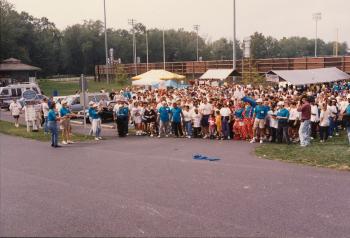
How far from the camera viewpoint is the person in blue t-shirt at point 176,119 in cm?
2036

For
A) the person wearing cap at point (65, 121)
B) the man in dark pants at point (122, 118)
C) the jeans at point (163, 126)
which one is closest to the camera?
the person wearing cap at point (65, 121)

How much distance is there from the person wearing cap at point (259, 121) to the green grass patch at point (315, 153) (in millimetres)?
884

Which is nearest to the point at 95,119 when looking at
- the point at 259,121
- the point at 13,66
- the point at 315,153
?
the point at 259,121

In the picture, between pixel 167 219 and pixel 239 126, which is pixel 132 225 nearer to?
pixel 167 219

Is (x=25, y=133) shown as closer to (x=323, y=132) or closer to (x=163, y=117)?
(x=163, y=117)

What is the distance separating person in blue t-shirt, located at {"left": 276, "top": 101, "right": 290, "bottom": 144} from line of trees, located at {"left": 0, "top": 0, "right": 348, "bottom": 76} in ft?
150

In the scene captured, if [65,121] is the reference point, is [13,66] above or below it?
above

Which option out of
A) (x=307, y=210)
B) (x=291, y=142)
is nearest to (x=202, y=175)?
(x=307, y=210)

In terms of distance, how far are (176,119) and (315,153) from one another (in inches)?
295

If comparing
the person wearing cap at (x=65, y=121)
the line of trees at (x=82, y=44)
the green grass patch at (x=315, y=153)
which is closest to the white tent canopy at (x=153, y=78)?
the person wearing cap at (x=65, y=121)

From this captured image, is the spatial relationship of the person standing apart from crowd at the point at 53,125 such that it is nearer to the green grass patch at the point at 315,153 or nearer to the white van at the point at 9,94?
the green grass patch at the point at 315,153

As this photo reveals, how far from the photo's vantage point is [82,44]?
102750 millimetres

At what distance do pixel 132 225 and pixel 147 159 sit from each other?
22.1 feet

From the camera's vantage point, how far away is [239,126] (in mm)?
18859
